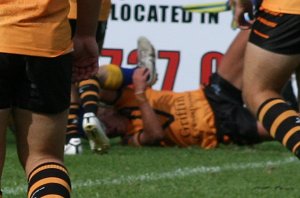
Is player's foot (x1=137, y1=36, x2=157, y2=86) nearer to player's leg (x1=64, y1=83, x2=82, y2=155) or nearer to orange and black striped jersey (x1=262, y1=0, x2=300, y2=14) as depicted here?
player's leg (x1=64, y1=83, x2=82, y2=155)

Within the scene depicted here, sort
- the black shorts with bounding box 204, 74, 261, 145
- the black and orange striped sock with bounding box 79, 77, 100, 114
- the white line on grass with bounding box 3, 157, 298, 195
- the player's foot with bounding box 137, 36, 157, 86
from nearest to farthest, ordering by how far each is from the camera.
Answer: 1. the white line on grass with bounding box 3, 157, 298, 195
2. the black and orange striped sock with bounding box 79, 77, 100, 114
3. the black shorts with bounding box 204, 74, 261, 145
4. the player's foot with bounding box 137, 36, 157, 86

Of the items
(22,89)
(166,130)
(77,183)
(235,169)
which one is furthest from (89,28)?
(166,130)

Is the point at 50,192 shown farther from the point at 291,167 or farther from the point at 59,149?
the point at 291,167

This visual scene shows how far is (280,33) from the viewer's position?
4.66m

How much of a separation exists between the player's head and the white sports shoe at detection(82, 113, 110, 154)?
2.26ft

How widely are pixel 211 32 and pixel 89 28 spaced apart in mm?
5835

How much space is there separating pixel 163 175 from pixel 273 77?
5.05ft

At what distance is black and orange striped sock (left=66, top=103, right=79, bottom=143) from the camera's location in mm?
7121

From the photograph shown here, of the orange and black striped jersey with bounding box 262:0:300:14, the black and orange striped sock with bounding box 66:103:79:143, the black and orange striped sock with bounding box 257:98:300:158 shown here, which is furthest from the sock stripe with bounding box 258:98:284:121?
the black and orange striped sock with bounding box 66:103:79:143

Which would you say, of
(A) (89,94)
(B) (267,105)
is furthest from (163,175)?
(B) (267,105)

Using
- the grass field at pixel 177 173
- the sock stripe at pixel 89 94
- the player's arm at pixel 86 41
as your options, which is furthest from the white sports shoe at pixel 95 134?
the player's arm at pixel 86 41

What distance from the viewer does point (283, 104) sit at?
15.7 feet

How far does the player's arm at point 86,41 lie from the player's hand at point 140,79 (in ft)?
12.8

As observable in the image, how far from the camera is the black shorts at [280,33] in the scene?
464cm
